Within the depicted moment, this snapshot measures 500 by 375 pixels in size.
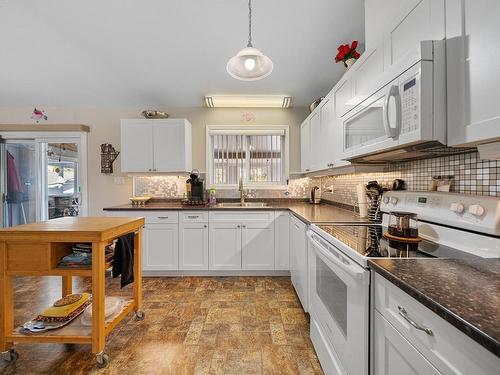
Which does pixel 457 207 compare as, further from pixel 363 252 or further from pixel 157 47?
pixel 157 47

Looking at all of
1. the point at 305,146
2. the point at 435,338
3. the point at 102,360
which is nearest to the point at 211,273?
the point at 102,360

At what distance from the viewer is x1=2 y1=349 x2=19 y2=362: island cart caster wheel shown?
1.64 metres

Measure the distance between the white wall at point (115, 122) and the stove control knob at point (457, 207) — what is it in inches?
105

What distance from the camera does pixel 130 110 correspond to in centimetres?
379

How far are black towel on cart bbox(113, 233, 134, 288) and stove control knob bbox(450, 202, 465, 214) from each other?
6.86 ft

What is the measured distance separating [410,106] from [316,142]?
6.02ft

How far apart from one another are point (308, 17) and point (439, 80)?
1908 millimetres

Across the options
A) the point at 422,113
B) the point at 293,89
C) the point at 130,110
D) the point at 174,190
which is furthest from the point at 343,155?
the point at 130,110

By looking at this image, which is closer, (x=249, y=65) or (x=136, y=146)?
(x=249, y=65)

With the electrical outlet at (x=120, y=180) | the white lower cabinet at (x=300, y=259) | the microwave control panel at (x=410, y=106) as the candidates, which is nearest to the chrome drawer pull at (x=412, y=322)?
the microwave control panel at (x=410, y=106)

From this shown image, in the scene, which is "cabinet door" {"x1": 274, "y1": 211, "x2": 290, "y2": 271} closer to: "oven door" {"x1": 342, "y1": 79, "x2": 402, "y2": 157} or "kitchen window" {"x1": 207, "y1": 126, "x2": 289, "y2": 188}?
"kitchen window" {"x1": 207, "y1": 126, "x2": 289, "y2": 188}

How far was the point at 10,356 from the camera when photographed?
166 centimetres

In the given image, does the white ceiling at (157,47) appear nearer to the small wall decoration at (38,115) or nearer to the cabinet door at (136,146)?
the small wall decoration at (38,115)

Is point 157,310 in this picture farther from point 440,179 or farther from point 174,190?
point 440,179
